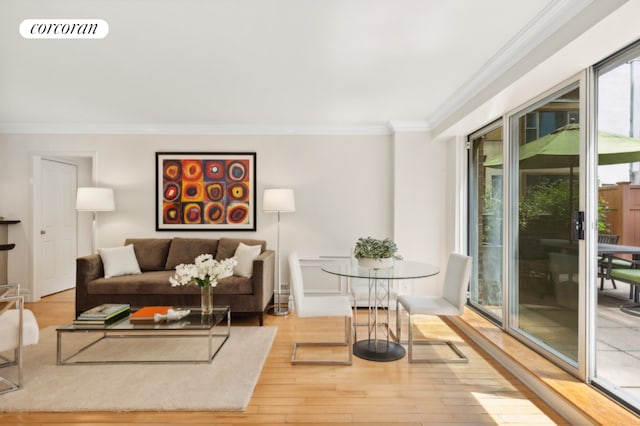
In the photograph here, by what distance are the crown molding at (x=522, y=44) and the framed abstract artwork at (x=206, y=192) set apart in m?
2.79

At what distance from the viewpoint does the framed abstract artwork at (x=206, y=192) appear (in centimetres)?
478

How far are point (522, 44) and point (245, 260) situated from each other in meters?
3.26

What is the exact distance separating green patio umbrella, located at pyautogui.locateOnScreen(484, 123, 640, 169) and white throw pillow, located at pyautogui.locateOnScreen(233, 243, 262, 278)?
9.36 feet

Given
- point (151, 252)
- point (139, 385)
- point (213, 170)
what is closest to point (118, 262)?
point (151, 252)

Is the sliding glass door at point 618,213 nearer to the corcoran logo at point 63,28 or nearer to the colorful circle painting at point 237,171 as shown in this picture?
the corcoran logo at point 63,28

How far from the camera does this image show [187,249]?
4469 mm

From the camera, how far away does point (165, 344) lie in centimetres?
333

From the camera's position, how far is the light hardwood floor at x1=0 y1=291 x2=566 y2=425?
7.04 ft

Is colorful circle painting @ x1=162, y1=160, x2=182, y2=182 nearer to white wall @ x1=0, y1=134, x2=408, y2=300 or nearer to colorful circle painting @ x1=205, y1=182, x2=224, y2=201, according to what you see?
white wall @ x1=0, y1=134, x2=408, y2=300

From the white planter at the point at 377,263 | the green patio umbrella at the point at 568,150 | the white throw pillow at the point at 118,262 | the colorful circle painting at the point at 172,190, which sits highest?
the green patio umbrella at the point at 568,150

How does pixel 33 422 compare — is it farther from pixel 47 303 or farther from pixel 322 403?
pixel 47 303

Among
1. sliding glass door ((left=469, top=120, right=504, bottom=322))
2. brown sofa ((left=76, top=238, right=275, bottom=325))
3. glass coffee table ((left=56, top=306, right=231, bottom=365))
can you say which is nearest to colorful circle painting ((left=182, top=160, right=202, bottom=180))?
brown sofa ((left=76, top=238, right=275, bottom=325))

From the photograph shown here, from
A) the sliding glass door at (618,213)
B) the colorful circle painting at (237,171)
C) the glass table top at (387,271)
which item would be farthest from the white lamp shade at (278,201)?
the sliding glass door at (618,213)

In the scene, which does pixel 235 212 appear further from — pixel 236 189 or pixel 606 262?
pixel 606 262
